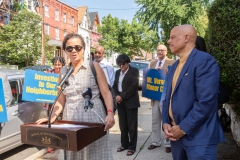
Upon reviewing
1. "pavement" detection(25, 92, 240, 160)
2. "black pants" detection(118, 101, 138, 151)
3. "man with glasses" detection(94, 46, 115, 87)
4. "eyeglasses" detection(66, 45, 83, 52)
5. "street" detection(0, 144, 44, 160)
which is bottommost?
"street" detection(0, 144, 44, 160)

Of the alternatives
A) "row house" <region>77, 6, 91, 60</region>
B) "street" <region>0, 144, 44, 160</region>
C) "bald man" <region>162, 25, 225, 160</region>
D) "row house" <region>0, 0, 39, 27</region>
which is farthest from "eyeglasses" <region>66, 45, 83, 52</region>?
"row house" <region>77, 6, 91, 60</region>

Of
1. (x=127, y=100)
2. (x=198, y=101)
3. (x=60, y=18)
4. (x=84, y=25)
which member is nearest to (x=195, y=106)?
Answer: (x=198, y=101)

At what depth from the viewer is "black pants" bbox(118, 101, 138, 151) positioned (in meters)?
4.96

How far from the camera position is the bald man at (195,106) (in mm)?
2260

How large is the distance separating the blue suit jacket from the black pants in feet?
8.44

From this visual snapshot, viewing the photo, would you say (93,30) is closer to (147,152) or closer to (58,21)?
(58,21)

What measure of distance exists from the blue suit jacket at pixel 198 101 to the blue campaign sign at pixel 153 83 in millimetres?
2571

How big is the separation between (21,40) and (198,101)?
81.6 feet

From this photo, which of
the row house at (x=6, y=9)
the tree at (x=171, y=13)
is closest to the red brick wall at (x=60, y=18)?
the row house at (x=6, y=9)

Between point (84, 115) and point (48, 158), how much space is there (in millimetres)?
2941

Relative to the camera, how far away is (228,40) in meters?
3.18

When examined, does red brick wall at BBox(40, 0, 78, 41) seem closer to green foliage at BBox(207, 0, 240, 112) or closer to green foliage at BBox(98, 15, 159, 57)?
green foliage at BBox(98, 15, 159, 57)

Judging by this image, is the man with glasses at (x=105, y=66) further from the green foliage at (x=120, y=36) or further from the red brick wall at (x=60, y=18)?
the green foliage at (x=120, y=36)

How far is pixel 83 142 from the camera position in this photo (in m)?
1.97
